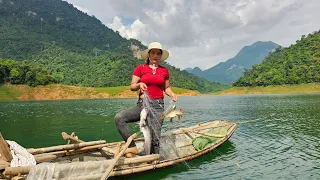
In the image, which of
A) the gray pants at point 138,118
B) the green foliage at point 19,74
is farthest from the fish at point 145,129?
the green foliage at point 19,74

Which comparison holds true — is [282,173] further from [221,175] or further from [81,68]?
[81,68]

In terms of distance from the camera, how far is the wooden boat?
6348mm

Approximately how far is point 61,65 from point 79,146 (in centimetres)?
16623

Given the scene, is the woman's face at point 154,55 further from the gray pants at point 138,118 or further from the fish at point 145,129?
the fish at point 145,129

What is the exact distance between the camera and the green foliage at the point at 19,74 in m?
104

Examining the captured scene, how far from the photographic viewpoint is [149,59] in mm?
8688

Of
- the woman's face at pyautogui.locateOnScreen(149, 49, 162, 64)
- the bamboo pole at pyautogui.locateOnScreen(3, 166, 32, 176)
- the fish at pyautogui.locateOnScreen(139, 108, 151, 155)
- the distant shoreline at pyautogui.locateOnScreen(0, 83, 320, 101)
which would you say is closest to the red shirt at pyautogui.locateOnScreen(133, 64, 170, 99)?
the woman's face at pyautogui.locateOnScreen(149, 49, 162, 64)

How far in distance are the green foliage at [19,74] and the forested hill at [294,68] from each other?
99.5m

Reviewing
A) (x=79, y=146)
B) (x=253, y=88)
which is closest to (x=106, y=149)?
(x=79, y=146)

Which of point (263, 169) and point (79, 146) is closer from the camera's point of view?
point (79, 146)

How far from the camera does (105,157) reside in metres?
10.0

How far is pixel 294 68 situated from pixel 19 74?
12217 centimetres

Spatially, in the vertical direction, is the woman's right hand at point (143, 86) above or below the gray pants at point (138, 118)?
above

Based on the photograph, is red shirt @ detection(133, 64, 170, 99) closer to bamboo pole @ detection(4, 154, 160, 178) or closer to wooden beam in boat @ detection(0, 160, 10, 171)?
bamboo pole @ detection(4, 154, 160, 178)
